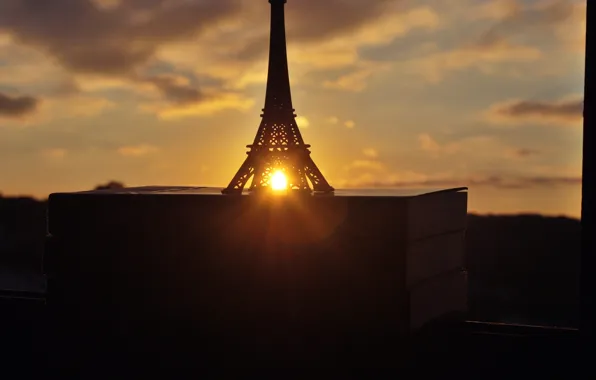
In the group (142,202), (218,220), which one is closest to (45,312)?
(142,202)

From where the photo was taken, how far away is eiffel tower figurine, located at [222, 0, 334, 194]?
21828mm

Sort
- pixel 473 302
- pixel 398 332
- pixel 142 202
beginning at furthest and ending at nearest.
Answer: pixel 473 302 → pixel 142 202 → pixel 398 332

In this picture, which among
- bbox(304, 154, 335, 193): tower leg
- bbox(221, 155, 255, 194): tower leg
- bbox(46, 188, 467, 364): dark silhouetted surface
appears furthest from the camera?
bbox(304, 154, 335, 193): tower leg

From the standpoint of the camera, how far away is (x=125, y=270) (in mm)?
19375

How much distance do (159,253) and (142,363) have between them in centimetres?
265

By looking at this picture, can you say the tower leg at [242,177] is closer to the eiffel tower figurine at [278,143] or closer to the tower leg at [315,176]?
the eiffel tower figurine at [278,143]

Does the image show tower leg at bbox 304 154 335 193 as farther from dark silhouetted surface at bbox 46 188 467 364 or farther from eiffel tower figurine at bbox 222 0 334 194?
dark silhouetted surface at bbox 46 188 467 364

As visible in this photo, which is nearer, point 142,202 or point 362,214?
point 362,214

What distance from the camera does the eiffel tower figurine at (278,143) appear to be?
2183cm

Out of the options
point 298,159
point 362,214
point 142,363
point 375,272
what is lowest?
point 142,363

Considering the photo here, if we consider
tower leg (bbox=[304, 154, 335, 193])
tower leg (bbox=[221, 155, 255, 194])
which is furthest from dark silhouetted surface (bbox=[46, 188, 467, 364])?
tower leg (bbox=[304, 154, 335, 193])

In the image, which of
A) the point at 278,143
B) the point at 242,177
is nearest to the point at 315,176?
the point at 278,143

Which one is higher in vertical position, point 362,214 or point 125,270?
point 362,214

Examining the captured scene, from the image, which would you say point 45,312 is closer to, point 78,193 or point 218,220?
point 78,193
